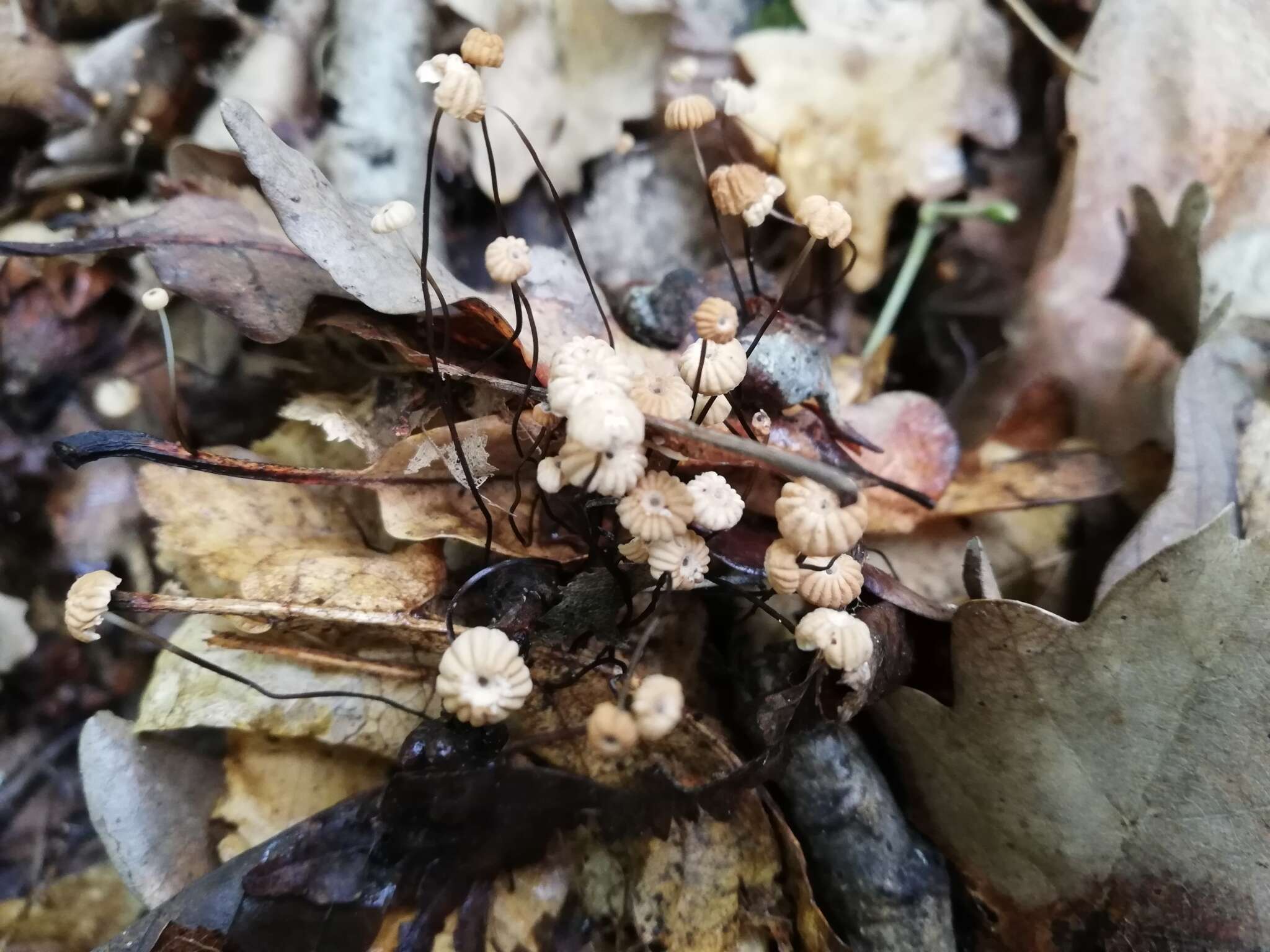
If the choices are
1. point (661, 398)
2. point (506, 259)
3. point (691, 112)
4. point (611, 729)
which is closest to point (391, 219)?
point (506, 259)

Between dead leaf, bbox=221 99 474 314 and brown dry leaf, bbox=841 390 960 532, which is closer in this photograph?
dead leaf, bbox=221 99 474 314

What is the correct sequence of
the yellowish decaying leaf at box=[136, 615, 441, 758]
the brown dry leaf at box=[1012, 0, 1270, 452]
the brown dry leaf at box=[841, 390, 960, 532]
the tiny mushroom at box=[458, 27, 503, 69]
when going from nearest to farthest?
Answer: 1. the tiny mushroom at box=[458, 27, 503, 69]
2. the yellowish decaying leaf at box=[136, 615, 441, 758]
3. the brown dry leaf at box=[841, 390, 960, 532]
4. the brown dry leaf at box=[1012, 0, 1270, 452]

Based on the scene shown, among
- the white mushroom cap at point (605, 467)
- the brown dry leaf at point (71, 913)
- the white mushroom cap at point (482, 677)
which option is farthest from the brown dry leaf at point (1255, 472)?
the brown dry leaf at point (71, 913)

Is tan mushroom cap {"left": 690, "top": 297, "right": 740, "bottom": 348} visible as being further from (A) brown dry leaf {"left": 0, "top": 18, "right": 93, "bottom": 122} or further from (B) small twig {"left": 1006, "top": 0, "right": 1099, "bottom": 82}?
(A) brown dry leaf {"left": 0, "top": 18, "right": 93, "bottom": 122}

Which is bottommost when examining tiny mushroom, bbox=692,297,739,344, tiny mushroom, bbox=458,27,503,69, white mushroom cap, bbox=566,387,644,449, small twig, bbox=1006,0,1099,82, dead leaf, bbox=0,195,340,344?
dead leaf, bbox=0,195,340,344

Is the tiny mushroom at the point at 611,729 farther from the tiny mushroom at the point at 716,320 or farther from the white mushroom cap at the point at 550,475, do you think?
the tiny mushroom at the point at 716,320

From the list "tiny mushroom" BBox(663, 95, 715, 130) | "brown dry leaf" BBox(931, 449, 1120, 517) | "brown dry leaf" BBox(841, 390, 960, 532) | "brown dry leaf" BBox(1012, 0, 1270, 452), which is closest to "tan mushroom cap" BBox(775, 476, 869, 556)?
"brown dry leaf" BBox(841, 390, 960, 532)

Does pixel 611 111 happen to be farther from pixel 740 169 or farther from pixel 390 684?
pixel 390 684
